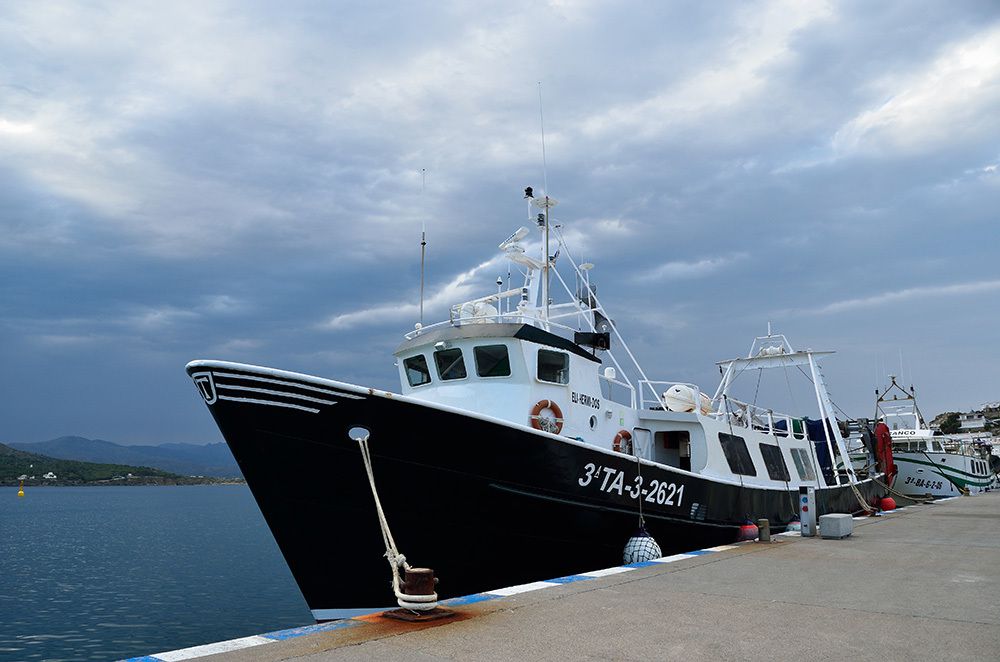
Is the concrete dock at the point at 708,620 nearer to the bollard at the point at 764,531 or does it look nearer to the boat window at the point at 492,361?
the bollard at the point at 764,531

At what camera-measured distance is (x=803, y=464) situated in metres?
17.1

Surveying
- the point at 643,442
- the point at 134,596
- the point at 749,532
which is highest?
the point at 643,442

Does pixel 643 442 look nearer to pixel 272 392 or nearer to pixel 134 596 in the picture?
pixel 272 392

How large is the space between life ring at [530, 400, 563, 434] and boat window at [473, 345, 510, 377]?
2.19ft

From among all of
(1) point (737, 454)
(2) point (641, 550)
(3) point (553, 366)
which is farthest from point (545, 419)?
(1) point (737, 454)

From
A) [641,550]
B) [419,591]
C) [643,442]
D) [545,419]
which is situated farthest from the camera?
[643,442]

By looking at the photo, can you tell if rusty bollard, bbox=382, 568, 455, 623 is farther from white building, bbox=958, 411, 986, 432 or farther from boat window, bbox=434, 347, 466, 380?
white building, bbox=958, 411, 986, 432

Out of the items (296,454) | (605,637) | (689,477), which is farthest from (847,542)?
(296,454)

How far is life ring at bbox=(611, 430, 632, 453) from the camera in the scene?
11.9 m

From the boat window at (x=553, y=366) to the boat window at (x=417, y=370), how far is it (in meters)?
1.84

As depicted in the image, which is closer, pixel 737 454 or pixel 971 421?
pixel 737 454

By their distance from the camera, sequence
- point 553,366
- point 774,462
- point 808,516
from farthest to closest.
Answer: point 774,462
point 808,516
point 553,366

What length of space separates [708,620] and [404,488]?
12.3ft

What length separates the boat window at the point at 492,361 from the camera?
34.8ft
